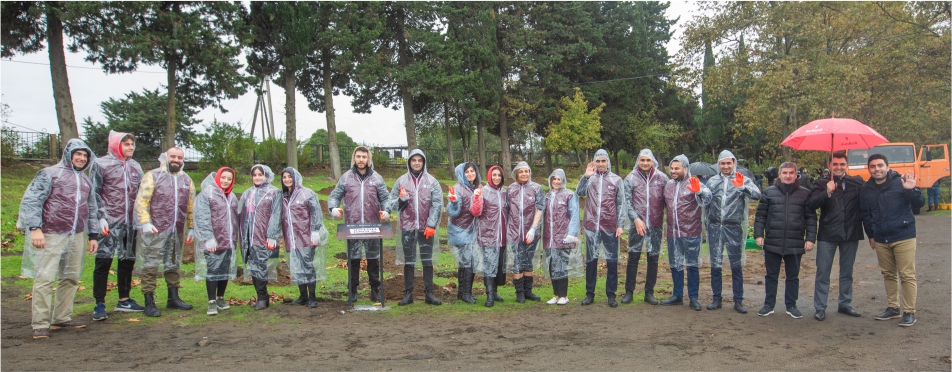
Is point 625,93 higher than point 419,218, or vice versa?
point 625,93

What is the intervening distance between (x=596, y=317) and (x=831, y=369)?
2.42 meters

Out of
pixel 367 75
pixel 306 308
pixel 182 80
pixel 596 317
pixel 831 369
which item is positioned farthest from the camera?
pixel 367 75

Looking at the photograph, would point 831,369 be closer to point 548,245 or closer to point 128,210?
point 548,245

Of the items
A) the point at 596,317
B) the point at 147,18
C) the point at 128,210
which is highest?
the point at 147,18

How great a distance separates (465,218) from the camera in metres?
7.40

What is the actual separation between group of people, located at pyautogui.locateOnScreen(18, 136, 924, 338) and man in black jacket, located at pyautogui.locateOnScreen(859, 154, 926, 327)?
0.04ft

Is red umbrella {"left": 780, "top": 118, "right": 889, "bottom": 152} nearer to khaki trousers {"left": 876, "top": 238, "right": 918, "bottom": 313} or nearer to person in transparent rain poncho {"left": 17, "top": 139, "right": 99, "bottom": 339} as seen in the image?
khaki trousers {"left": 876, "top": 238, "right": 918, "bottom": 313}

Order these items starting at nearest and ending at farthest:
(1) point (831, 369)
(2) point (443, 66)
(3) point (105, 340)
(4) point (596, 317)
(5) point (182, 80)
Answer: (1) point (831, 369), (3) point (105, 340), (4) point (596, 317), (5) point (182, 80), (2) point (443, 66)

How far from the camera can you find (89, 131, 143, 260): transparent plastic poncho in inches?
259

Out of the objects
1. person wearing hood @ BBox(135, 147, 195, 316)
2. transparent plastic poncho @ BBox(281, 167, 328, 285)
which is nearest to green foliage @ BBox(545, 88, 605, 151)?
transparent plastic poncho @ BBox(281, 167, 328, 285)

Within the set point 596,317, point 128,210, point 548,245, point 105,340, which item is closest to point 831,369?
point 596,317

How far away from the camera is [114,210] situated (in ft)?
21.8

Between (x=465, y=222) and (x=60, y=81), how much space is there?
16.4m

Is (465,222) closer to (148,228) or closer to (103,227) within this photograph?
(148,228)
